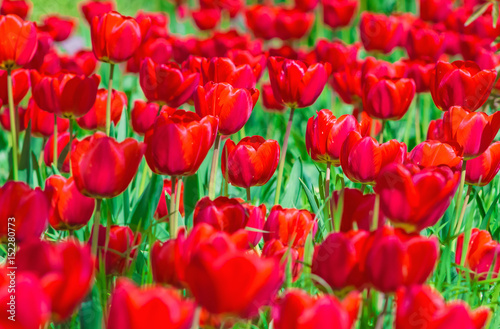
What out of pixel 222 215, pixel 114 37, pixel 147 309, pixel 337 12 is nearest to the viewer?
pixel 147 309

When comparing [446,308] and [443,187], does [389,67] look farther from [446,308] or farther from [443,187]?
[446,308]

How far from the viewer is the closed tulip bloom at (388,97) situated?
5.17 feet

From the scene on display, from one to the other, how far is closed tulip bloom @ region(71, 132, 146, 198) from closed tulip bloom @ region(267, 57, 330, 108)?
1.73 ft

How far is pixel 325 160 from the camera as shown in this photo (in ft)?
4.75

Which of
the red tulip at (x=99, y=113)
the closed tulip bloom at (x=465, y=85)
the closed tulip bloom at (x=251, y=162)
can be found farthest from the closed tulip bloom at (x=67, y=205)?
the closed tulip bloom at (x=465, y=85)

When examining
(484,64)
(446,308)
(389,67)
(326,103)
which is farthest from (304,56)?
(446,308)

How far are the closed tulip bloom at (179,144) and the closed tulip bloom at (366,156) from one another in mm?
264

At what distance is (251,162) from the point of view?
1.36m

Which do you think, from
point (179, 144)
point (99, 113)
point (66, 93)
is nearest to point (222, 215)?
point (179, 144)

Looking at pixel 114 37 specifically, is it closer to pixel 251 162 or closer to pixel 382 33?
pixel 251 162

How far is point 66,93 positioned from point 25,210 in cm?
70

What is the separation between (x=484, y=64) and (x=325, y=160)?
2.92 feet

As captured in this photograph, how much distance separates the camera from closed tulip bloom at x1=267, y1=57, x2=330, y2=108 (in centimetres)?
146

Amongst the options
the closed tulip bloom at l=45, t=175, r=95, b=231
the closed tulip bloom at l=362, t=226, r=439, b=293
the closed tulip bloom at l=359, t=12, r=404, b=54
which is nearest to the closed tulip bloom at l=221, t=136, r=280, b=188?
the closed tulip bloom at l=45, t=175, r=95, b=231
